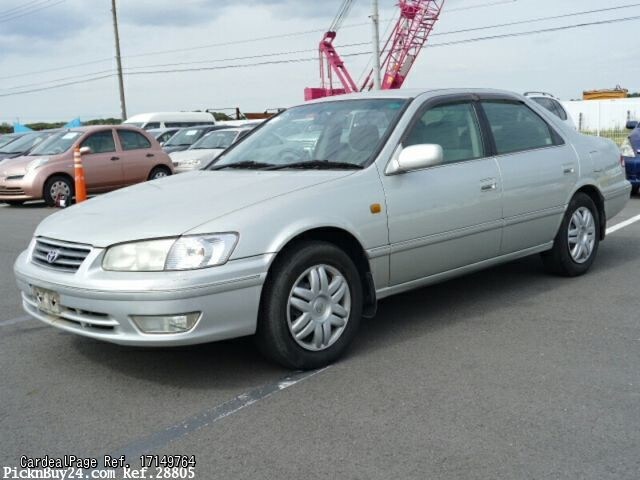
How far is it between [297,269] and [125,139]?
11.3 metres

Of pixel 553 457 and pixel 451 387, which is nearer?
pixel 553 457

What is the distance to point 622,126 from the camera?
3000 cm

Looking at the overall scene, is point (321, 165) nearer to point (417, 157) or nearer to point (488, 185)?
point (417, 157)

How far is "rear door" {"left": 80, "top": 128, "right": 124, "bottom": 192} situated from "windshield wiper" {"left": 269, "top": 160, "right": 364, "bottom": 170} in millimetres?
9809

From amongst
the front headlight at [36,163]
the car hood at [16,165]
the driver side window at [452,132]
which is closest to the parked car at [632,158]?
the driver side window at [452,132]

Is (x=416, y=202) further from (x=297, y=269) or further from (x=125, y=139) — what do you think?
(x=125, y=139)

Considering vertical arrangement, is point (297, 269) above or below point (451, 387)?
above

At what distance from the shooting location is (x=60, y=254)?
3.90 m

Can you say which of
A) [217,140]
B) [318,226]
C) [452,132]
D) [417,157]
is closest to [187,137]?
[217,140]

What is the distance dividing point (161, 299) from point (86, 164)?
10.8 metres

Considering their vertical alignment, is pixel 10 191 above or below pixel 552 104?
below

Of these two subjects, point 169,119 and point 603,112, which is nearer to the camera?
point 169,119

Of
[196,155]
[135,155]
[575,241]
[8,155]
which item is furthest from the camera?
[8,155]

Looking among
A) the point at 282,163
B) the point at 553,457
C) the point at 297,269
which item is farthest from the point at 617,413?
the point at 282,163
